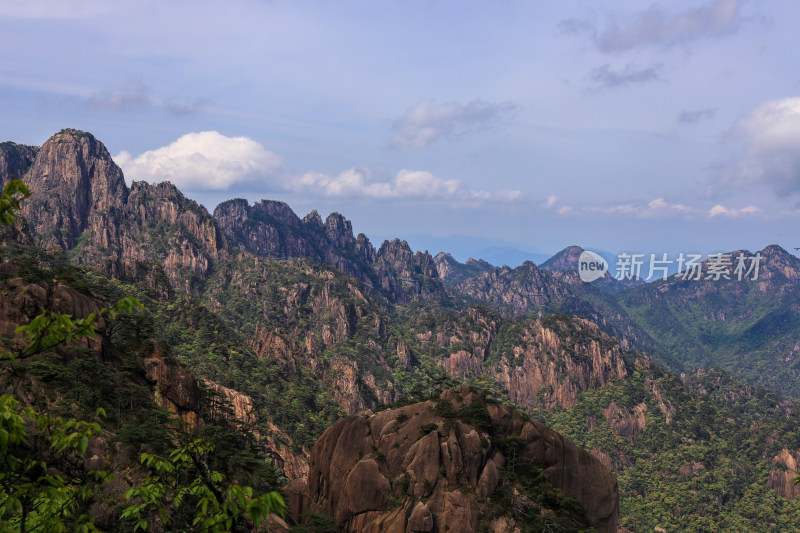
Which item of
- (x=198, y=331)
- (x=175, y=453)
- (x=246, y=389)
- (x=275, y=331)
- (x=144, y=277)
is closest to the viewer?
(x=175, y=453)

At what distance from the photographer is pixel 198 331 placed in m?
137

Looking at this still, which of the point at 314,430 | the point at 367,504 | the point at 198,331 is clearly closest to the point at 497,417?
the point at 367,504

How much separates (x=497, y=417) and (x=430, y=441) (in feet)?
41.6

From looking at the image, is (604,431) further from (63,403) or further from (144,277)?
(63,403)

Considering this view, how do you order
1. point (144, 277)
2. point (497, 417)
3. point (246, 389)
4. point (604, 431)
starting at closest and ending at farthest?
point (497, 417) → point (246, 389) → point (144, 277) → point (604, 431)

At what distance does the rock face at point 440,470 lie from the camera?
5172cm

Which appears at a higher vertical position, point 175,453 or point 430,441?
point 175,453

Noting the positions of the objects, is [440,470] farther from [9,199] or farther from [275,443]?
[275,443]

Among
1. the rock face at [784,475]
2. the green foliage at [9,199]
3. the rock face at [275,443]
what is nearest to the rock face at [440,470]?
the rock face at [275,443]

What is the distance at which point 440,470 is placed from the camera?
54781mm

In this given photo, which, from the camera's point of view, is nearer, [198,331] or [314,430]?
[314,430]

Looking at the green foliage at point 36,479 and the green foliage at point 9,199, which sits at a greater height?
the green foliage at point 9,199

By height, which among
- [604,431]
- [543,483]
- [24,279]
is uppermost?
[24,279]

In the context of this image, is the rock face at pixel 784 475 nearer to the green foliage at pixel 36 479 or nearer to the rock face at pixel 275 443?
the rock face at pixel 275 443
